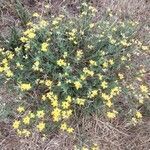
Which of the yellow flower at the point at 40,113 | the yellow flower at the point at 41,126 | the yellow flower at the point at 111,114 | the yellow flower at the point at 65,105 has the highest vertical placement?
the yellow flower at the point at 65,105

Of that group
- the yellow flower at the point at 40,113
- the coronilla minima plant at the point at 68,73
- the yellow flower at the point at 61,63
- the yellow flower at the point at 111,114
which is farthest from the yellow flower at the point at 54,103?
the yellow flower at the point at 111,114

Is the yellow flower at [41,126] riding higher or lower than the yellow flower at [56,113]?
lower

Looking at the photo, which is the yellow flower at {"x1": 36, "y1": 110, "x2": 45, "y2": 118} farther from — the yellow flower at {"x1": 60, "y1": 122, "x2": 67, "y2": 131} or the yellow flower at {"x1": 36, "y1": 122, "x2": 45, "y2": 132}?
the yellow flower at {"x1": 60, "y1": 122, "x2": 67, "y2": 131}

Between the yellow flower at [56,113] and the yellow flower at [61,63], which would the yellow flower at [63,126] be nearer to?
the yellow flower at [56,113]

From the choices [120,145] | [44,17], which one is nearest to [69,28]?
[44,17]

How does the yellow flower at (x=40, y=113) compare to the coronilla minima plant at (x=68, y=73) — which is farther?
the coronilla minima plant at (x=68, y=73)

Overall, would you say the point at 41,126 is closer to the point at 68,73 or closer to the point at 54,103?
the point at 54,103

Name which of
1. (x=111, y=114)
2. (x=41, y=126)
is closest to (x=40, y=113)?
(x=41, y=126)

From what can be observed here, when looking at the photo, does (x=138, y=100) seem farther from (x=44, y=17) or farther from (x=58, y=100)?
(x=44, y=17)

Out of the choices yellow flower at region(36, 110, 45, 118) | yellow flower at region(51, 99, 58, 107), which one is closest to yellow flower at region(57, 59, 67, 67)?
yellow flower at region(51, 99, 58, 107)
